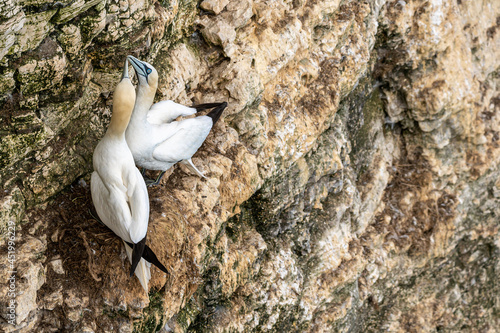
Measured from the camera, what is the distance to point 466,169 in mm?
8797

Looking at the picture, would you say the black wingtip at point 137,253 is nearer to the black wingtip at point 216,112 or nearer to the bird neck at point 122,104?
the bird neck at point 122,104

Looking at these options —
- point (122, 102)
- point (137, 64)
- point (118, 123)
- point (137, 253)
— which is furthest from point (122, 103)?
point (137, 253)

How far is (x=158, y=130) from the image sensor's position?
450 centimetres

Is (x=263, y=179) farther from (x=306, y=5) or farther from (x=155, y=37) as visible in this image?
(x=306, y=5)

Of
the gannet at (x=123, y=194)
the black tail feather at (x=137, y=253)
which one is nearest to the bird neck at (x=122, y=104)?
the gannet at (x=123, y=194)

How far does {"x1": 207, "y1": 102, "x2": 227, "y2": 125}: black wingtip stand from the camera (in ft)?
16.3

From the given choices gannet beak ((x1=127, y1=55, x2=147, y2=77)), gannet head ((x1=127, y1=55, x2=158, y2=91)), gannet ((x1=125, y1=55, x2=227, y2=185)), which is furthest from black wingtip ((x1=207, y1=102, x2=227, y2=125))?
gannet beak ((x1=127, y1=55, x2=147, y2=77))

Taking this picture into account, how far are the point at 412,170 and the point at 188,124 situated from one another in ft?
16.8

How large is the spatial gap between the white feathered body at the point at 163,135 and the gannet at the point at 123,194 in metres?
0.30

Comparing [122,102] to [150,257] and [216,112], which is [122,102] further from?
[216,112]

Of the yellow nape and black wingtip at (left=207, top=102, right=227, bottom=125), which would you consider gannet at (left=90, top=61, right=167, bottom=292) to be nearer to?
the yellow nape

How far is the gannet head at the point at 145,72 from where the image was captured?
410 cm

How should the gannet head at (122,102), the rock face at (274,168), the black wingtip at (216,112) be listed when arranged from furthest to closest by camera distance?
the black wingtip at (216,112) → the rock face at (274,168) → the gannet head at (122,102)

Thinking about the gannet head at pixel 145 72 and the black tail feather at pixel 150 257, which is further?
the gannet head at pixel 145 72
